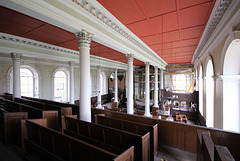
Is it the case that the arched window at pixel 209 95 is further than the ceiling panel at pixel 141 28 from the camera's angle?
Yes

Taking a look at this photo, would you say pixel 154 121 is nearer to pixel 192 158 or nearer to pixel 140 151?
pixel 192 158

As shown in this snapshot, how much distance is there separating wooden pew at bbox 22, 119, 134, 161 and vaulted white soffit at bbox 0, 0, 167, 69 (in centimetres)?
203

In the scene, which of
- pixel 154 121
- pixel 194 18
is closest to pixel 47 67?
pixel 154 121

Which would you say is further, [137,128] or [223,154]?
[137,128]

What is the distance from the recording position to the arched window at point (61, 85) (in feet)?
33.1

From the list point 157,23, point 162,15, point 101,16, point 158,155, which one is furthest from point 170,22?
point 158,155

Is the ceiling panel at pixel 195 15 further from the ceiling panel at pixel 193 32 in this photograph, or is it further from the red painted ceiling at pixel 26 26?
the red painted ceiling at pixel 26 26

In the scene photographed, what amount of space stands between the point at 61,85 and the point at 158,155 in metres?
9.87

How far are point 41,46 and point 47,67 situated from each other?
459 centimetres

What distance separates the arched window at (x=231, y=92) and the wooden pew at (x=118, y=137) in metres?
2.39

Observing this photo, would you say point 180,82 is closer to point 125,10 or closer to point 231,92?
point 231,92

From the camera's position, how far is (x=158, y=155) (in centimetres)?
262

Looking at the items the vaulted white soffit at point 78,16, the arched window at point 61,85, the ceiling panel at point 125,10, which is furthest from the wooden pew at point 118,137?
the arched window at point 61,85

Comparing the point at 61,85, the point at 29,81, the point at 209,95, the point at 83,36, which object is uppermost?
the point at 83,36
